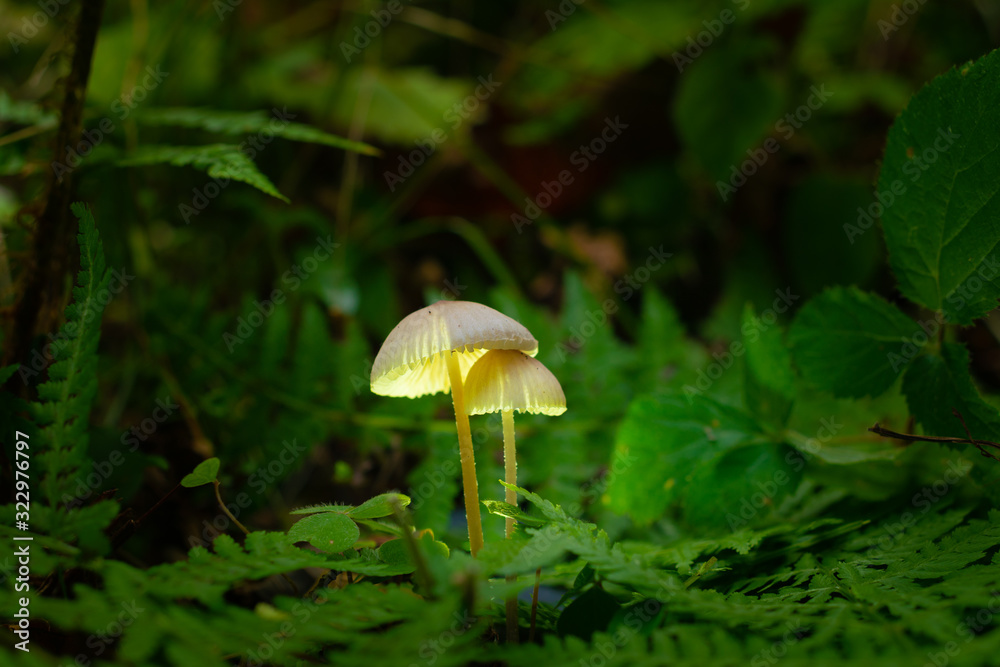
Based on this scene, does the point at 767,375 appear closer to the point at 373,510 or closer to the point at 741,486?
the point at 741,486

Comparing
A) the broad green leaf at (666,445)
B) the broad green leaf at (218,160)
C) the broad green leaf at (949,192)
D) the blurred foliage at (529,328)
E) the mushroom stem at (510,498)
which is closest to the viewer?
the blurred foliage at (529,328)

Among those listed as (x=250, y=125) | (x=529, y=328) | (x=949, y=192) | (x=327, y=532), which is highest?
(x=250, y=125)

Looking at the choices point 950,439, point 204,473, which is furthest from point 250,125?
point 950,439

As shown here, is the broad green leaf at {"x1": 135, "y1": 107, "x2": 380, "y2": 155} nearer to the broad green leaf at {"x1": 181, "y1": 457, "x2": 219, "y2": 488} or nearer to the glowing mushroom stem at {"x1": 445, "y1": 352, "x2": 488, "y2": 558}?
the glowing mushroom stem at {"x1": 445, "y1": 352, "x2": 488, "y2": 558}

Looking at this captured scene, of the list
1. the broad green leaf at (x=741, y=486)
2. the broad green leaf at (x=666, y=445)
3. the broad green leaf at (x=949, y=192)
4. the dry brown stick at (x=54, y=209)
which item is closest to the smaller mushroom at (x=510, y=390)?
the broad green leaf at (x=666, y=445)

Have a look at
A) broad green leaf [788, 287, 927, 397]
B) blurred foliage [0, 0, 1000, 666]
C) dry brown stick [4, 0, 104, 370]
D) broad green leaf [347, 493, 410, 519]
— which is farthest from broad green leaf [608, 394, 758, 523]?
dry brown stick [4, 0, 104, 370]

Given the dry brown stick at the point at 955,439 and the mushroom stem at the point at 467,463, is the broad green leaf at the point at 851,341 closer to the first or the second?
the dry brown stick at the point at 955,439
